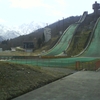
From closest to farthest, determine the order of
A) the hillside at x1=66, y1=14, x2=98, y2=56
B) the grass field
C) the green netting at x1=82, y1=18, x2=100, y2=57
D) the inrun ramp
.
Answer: the grass field, the green netting at x1=82, y1=18, x2=100, y2=57, the hillside at x1=66, y1=14, x2=98, y2=56, the inrun ramp

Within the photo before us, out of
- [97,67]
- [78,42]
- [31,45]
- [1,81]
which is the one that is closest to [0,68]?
[1,81]

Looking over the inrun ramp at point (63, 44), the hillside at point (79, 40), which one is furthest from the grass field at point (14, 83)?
the inrun ramp at point (63, 44)

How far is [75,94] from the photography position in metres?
11.3

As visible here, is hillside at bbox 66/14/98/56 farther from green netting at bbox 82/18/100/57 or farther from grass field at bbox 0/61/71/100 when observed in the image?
grass field at bbox 0/61/71/100

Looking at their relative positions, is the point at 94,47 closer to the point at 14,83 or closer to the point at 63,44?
the point at 63,44

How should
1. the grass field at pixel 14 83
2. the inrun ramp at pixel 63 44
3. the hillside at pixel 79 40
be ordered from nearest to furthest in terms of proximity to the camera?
1. the grass field at pixel 14 83
2. the hillside at pixel 79 40
3. the inrun ramp at pixel 63 44

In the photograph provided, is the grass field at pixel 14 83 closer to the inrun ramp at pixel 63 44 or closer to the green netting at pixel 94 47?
the green netting at pixel 94 47

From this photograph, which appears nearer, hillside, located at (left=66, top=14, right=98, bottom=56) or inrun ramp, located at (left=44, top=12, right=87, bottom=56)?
hillside, located at (left=66, top=14, right=98, bottom=56)

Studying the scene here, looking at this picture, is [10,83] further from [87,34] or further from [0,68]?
[87,34]

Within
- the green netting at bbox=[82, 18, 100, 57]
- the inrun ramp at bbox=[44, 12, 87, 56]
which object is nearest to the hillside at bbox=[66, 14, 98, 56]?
the inrun ramp at bbox=[44, 12, 87, 56]

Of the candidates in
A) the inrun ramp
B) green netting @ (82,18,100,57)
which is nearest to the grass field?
green netting @ (82,18,100,57)

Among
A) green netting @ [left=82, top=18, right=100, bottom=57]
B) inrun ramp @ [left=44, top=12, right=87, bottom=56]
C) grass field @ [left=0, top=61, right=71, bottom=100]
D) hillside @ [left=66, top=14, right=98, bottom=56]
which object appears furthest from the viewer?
inrun ramp @ [left=44, top=12, right=87, bottom=56]

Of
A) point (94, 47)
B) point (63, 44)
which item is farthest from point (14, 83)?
point (63, 44)

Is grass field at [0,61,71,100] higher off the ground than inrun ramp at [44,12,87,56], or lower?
lower
